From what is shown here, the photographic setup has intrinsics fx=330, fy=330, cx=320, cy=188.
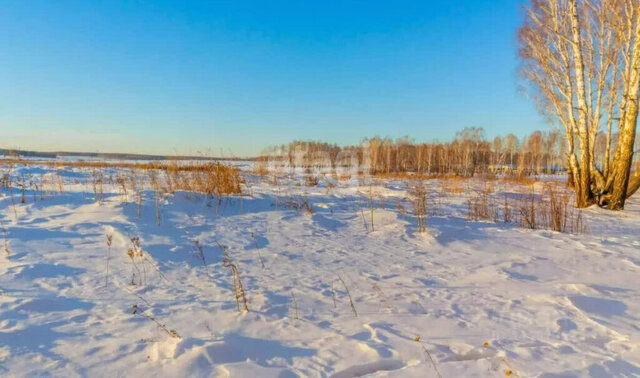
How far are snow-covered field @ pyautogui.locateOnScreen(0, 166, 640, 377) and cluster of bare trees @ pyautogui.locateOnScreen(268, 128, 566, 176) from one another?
98.9 ft

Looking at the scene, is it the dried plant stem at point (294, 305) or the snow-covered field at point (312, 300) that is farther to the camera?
the dried plant stem at point (294, 305)

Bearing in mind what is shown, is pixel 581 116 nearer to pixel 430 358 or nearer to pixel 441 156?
pixel 430 358

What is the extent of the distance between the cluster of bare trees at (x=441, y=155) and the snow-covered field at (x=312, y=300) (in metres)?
30.2

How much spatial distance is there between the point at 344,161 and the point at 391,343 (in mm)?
55498

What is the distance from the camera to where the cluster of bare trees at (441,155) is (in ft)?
127

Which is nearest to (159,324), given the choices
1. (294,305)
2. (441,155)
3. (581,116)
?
(294,305)

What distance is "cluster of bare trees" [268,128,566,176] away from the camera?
127 feet

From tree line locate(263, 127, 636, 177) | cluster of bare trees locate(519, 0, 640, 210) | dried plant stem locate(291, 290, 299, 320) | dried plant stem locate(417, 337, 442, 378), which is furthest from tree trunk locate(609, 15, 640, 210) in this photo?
tree line locate(263, 127, 636, 177)

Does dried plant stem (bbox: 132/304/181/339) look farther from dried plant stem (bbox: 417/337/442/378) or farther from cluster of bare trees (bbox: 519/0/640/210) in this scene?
cluster of bare trees (bbox: 519/0/640/210)

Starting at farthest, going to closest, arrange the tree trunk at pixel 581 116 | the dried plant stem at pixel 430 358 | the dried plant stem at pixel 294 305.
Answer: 1. the tree trunk at pixel 581 116
2. the dried plant stem at pixel 294 305
3. the dried plant stem at pixel 430 358

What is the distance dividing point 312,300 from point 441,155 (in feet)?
139

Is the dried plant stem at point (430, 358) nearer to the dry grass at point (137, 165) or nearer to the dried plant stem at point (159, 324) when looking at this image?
the dried plant stem at point (159, 324)

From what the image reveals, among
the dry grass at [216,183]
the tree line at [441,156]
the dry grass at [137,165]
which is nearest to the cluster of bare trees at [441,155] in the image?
the tree line at [441,156]

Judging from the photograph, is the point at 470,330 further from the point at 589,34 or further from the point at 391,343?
the point at 589,34
